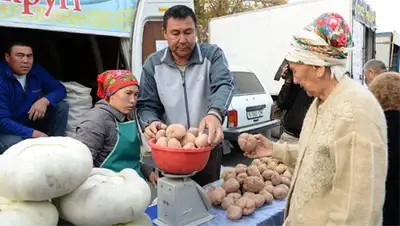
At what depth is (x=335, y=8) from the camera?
7570 millimetres

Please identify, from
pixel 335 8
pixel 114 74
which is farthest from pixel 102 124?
pixel 335 8

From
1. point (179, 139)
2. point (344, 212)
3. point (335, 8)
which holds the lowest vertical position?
point (344, 212)

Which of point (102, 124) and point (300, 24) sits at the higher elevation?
point (300, 24)

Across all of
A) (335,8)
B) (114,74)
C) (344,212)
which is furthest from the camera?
(335,8)

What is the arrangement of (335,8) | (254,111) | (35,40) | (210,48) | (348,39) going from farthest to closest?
(335,8)
(254,111)
(35,40)
(210,48)
(348,39)

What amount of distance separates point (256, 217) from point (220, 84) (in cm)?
94

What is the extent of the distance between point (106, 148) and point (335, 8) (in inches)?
271

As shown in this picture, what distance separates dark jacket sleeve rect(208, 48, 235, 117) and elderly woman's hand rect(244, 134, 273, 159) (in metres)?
0.35

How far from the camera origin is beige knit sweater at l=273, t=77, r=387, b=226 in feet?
4.45

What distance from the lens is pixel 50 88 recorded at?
13.3 feet

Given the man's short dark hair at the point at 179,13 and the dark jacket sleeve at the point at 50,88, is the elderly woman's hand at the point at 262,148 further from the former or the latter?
the dark jacket sleeve at the point at 50,88

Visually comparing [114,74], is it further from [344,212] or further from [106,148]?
[344,212]

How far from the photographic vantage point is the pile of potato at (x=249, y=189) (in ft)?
7.26

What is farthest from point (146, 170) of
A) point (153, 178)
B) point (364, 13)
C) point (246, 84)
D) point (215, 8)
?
point (215, 8)
